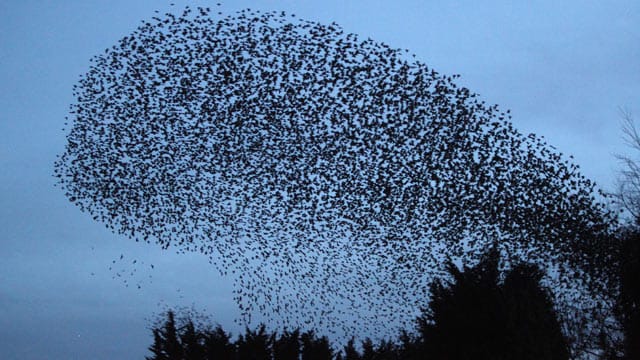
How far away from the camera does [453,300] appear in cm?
958

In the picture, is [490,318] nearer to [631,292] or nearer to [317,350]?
[631,292]

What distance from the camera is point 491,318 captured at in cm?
917

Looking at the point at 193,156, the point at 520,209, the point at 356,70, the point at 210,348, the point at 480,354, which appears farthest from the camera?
the point at 520,209

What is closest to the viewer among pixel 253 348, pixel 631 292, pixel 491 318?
pixel 491 318

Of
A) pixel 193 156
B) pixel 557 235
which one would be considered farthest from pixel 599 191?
pixel 193 156

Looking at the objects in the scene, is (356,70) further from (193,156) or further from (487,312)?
(487,312)

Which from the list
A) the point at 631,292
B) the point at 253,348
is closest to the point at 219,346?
the point at 253,348

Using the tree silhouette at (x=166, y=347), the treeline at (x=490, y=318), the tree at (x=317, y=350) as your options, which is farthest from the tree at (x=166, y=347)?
the treeline at (x=490, y=318)

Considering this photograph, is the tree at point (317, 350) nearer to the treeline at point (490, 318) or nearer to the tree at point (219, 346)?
the tree at point (219, 346)

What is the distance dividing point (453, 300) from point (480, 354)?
865mm

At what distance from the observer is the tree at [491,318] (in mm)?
8852

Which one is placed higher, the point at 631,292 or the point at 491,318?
the point at 631,292

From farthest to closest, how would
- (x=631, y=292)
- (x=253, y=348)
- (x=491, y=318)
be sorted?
(x=253, y=348) < (x=631, y=292) < (x=491, y=318)

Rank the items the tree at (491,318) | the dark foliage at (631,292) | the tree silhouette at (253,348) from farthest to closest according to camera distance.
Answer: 1. the tree silhouette at (253,348)
2. the dark foliage at (631,292)
3. the tree at (491,318)
